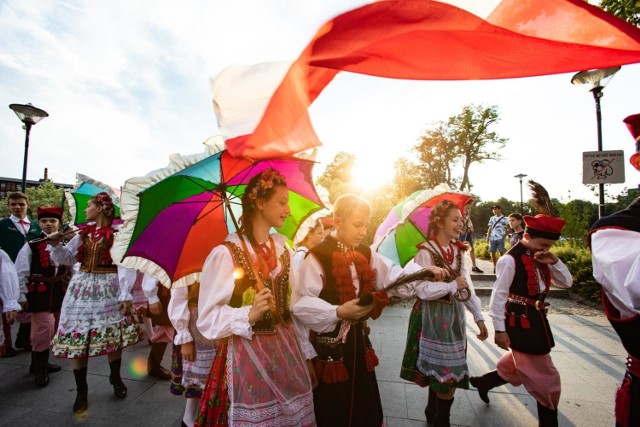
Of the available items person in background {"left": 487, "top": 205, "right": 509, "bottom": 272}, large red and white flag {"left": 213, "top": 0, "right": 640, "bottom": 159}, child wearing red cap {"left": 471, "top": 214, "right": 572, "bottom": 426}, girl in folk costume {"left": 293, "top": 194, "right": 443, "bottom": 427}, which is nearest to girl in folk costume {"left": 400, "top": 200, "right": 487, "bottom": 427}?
child wearing red cap {"left": 471, "top": 214, "right": 572, "bottom": 426}

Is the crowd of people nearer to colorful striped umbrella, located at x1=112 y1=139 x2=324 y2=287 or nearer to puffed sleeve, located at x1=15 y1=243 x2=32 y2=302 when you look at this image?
puffed sleeve, located at x1=15 y1=243 x2=32 y2=302

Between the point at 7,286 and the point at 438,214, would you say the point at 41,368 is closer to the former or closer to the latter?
the point at 7,286

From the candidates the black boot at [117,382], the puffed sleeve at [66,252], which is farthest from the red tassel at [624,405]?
the puffed sleeve at [66,252]

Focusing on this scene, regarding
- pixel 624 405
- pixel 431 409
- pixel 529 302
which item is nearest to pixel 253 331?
pixel 624 405

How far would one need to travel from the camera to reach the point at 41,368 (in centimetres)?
416

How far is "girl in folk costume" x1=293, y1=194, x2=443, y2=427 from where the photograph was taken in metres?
2.11

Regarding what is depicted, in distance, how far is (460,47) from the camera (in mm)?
1640

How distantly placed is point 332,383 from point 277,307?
66 cm

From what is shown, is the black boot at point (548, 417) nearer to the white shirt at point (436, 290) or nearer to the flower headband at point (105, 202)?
the white shirt at point (436, 290)

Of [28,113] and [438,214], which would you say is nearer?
[438,214]

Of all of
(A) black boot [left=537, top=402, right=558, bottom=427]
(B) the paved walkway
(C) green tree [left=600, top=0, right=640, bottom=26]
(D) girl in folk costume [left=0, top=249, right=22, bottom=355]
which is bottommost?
(B) the paved walkway

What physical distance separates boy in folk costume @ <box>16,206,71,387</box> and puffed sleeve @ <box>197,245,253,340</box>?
3.95 m

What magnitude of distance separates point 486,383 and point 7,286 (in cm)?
549

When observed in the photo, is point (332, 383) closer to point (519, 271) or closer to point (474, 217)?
point (519, 271)
